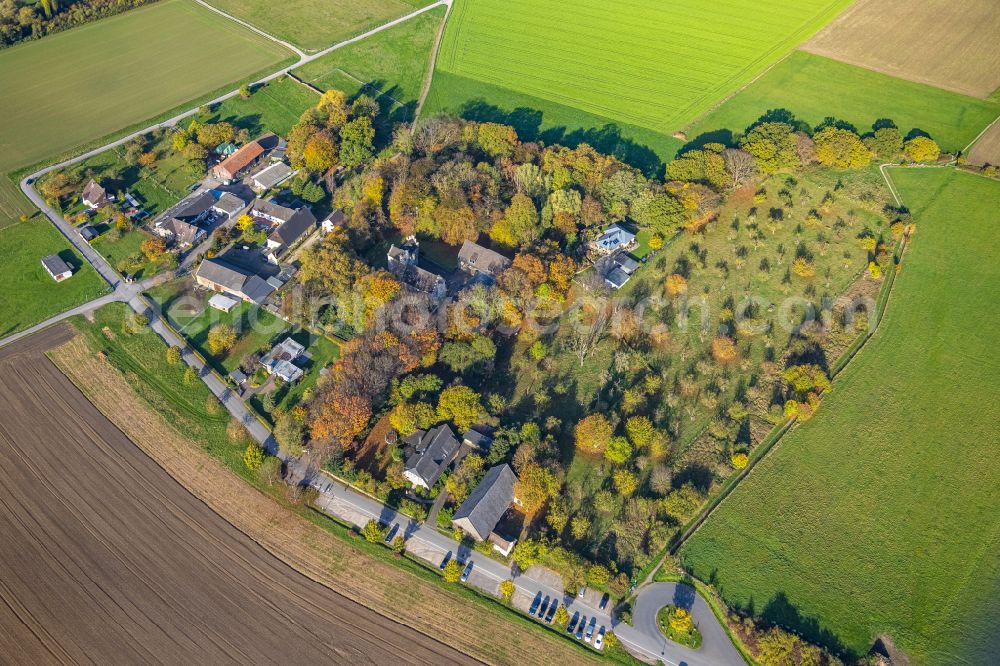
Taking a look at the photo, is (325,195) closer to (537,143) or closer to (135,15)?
(537,143)

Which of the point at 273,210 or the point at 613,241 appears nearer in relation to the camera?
the point at 613,241

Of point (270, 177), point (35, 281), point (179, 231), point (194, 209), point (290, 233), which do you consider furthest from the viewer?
point (270, 177)

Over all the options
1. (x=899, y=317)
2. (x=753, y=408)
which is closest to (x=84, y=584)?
(x=753, y=408)

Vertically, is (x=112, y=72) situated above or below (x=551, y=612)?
above

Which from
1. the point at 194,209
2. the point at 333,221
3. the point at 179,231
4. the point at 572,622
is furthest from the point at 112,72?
the point at 572,622

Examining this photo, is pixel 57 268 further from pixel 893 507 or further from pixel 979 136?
pixel 979 136
